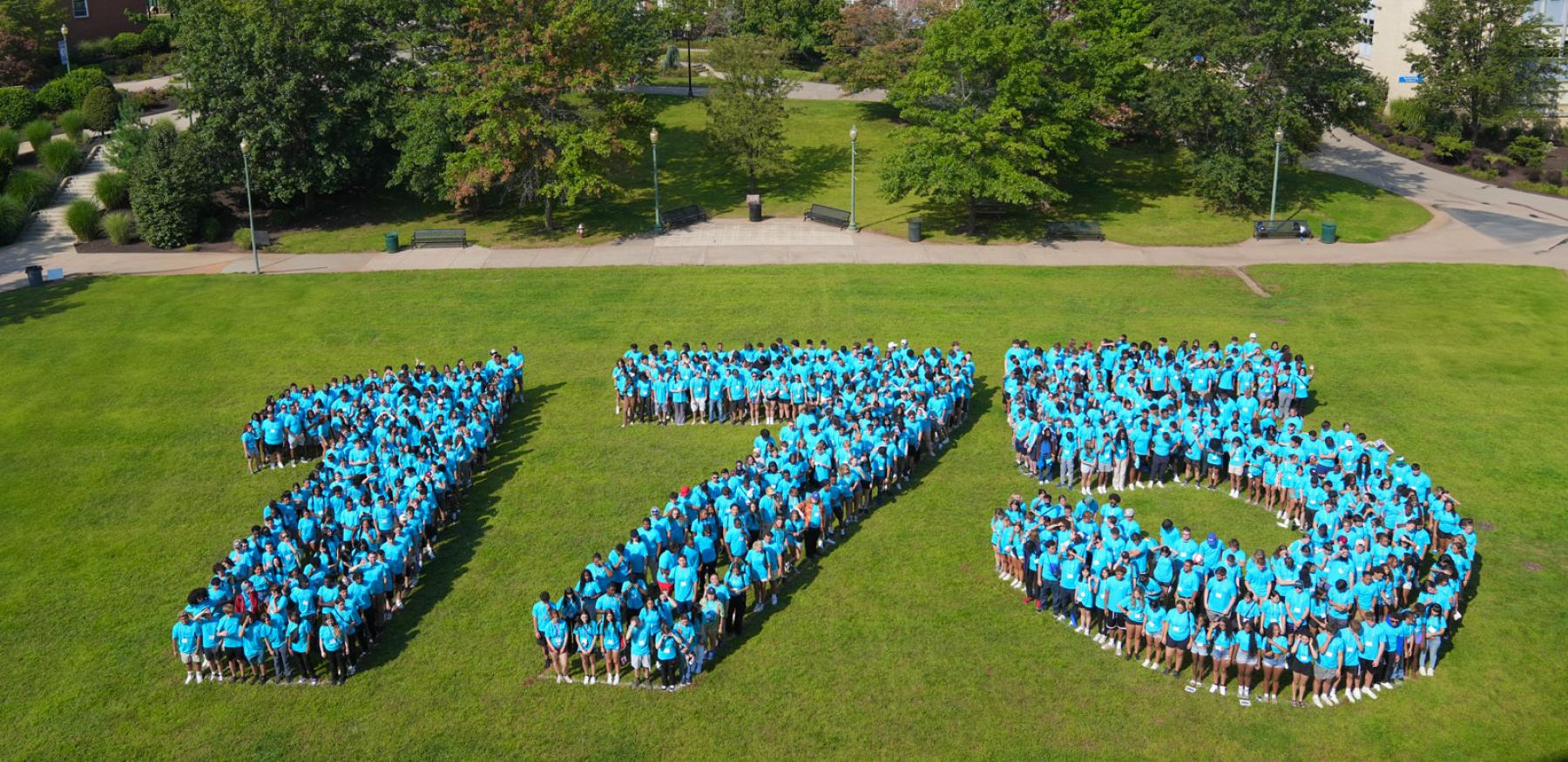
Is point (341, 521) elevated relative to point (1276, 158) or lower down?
lower down

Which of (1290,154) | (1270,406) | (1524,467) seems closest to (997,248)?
(1290,154)

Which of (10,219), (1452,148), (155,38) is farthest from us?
(155,38)

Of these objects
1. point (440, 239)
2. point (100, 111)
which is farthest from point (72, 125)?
point (440, 239)

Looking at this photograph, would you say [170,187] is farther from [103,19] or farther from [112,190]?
[103,19]

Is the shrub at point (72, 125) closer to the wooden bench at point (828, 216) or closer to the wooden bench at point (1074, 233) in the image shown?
the wooden bench at point (828, 216)

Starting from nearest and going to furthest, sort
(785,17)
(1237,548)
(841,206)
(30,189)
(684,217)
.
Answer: (1237,548), (684,217), (30,189), (841,206), (785,17)
